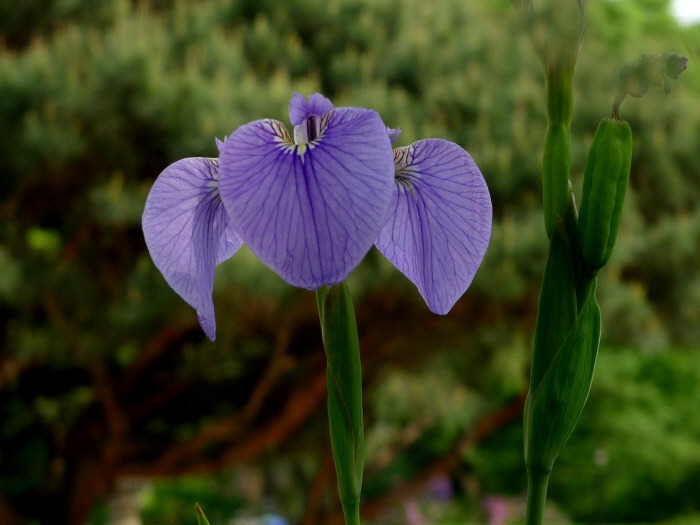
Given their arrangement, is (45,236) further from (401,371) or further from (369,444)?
(369,444)

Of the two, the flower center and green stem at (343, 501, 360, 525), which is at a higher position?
the flower center

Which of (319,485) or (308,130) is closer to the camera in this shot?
(308,130)

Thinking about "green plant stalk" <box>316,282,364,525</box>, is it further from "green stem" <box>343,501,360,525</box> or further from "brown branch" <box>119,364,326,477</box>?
"brown branch" <box>119,364,326,477</box>

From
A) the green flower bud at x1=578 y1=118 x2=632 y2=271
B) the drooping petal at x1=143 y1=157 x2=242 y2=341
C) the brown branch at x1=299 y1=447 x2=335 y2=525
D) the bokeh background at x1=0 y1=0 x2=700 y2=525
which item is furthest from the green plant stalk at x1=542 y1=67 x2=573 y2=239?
the brown branch at x1=299 y1=447 x2=335 y2=525

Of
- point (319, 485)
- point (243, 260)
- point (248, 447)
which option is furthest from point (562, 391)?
point (319, 485)

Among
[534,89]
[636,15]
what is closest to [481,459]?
[534,89]

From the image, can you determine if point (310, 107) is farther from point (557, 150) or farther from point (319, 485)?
point (319, 485)
